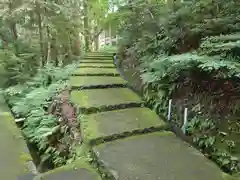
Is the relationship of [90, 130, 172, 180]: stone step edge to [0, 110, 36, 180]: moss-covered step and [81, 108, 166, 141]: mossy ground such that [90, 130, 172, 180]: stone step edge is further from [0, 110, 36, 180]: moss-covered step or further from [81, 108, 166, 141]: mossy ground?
[0, 110, 36, 180]: moss-covered step

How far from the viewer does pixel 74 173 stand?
1.84 metres

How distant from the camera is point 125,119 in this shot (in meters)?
2.60

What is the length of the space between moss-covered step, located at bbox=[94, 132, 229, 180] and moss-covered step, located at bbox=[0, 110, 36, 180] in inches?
32.3

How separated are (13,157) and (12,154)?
0.30 feet

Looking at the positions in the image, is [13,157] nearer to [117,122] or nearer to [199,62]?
[117,122]

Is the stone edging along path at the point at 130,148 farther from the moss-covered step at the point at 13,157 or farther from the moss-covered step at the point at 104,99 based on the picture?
the moss-covered step at the point at 13,157

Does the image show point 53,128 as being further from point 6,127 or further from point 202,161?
point 202,161

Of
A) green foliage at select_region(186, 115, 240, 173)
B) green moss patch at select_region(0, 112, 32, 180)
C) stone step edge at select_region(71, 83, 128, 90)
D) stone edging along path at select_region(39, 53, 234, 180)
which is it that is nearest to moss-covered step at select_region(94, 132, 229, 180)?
stone edging along path at select_region(39, 53, 234, 180)

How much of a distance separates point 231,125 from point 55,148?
2.12 metres

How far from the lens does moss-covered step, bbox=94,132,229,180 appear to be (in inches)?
65.6

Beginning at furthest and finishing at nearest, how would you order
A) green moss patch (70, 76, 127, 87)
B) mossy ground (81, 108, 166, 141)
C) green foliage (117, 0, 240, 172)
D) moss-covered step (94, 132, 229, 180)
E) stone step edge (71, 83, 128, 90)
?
1. green moss patch (70, 76, 127, 87)
2. stone step edge (71, 83, 128, 90)
3. mossy ground (81, 108, 166, 141)
4. green foliage (117, 0, 240, 172)
5. moss-covered step (94, 132, 229, 180)

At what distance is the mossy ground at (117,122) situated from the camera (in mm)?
2303

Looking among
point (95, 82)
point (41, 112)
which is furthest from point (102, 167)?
point (95, 82)

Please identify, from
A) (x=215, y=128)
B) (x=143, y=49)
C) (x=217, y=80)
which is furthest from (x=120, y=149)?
(x=143, y=49)
